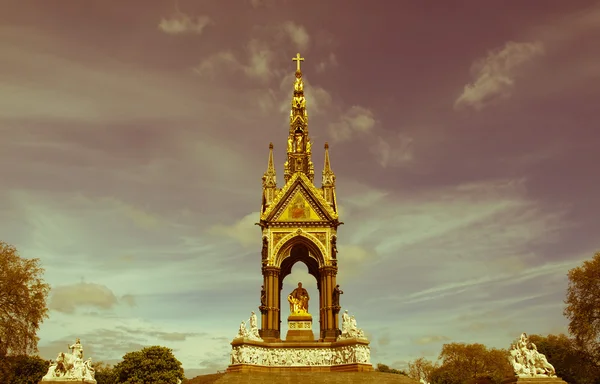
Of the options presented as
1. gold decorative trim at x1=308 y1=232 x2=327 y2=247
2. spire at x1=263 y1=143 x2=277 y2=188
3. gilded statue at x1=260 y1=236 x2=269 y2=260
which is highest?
spire at x1=263 y1=143 x2=277 y2=188

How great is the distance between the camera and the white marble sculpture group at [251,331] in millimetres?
30406

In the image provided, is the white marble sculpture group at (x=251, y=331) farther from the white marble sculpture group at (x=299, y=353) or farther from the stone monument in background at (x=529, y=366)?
the stone monument in background at (x=529, y=366)

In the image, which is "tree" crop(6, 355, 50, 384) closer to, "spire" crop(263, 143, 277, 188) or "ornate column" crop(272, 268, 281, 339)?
"ornate column" crop(272, 268, 281, 339)

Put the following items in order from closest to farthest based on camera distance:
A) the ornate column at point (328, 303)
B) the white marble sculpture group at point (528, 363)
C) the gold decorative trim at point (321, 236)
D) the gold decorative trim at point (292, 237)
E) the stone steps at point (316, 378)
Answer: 1. the white marble sculpture group at point (528, 363)
2. the stone steps at point (316, 378)
3. the ornate column at point (328, 303)
4. the gold decorative trim at point (292, 237)
5. the gold decorative trim at point (321, 236)

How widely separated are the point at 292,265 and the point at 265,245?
487cm

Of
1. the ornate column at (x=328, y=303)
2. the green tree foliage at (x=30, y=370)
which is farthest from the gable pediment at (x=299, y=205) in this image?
the green tree foliage at (x=30, y=370)

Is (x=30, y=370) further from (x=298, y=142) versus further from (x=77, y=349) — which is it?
(x=298, y=142)

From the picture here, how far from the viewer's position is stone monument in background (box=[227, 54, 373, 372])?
1190 inches

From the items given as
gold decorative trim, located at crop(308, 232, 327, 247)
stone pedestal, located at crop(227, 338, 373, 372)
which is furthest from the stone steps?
gold decorative trim, located at crop(308, 232, 327, 247)

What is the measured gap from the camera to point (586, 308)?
35.8 meters

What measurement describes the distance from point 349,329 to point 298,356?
3.40 metres

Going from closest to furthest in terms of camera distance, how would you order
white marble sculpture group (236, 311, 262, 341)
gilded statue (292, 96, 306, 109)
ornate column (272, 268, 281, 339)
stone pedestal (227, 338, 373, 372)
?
stone pedestal (227, 338, 373, 372), white marble sculpture group (236, 311, 262, 341), ornate column (272, 268, 281, 339), gilded statue (292, 96, 306, 109)

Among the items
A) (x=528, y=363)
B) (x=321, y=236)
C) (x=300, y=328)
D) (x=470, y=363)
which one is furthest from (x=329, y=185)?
(x=470, y=363)

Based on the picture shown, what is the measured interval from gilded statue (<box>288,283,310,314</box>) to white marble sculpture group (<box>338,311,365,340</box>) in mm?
3782
